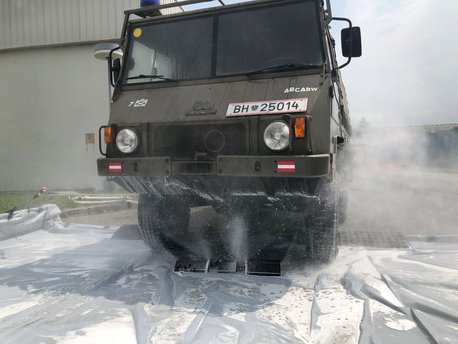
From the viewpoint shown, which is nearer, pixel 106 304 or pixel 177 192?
pixel 106 304

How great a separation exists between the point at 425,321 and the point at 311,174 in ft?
3.94

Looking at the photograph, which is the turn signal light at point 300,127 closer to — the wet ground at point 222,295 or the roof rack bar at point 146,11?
the wet ground at point 222,295

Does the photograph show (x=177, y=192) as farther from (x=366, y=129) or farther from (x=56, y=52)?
(x=56, y=52)

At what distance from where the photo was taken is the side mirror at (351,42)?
3.49 metres

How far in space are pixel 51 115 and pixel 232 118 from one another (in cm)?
1021

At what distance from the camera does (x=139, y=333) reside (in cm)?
250

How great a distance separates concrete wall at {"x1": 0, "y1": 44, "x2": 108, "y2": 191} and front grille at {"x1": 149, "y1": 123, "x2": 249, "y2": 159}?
8.69 meters

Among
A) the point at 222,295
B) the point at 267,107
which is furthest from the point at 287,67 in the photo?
the point at 222,295

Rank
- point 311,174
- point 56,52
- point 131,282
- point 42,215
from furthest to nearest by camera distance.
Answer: point 56,52 < point 42,215 < point 131,282 < point 311,174

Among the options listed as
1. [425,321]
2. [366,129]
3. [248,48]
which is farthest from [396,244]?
[366,129]

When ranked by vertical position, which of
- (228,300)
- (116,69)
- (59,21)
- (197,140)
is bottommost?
(228,300)

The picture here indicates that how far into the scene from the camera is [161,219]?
4.21m

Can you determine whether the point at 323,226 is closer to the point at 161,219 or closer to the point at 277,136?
the point at 277,136

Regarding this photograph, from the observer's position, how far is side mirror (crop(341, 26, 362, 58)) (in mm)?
3488
